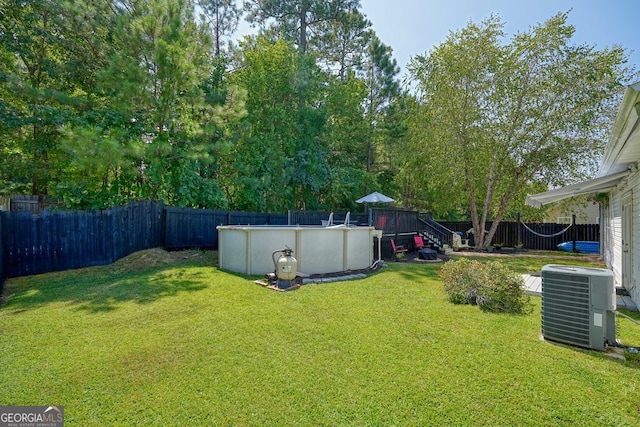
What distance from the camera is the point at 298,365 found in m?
3.02

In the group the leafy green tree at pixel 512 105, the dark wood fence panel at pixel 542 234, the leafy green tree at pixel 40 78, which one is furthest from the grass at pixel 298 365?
the dark wood fence panel at pixel 542 234

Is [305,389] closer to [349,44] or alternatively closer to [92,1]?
[92,1]

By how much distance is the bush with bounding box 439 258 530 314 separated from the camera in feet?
16.1

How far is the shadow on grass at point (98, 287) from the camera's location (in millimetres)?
5035

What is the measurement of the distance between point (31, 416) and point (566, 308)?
16.0ft

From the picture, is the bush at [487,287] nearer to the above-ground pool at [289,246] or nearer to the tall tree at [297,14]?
the above-ground pool at [289,246]

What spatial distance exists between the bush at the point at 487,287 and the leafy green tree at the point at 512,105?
9.91 m

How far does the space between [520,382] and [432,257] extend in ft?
27.9

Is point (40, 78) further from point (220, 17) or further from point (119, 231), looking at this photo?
point (220, 17)

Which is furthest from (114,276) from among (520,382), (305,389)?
(520,382)

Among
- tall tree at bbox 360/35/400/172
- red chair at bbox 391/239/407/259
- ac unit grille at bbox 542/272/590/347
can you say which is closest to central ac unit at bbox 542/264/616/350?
ac unit grille at bbox 542/272/590/347

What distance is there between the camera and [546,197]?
712 centimetres

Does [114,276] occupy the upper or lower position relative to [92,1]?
lower

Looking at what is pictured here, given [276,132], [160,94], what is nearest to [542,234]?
[276,132]
